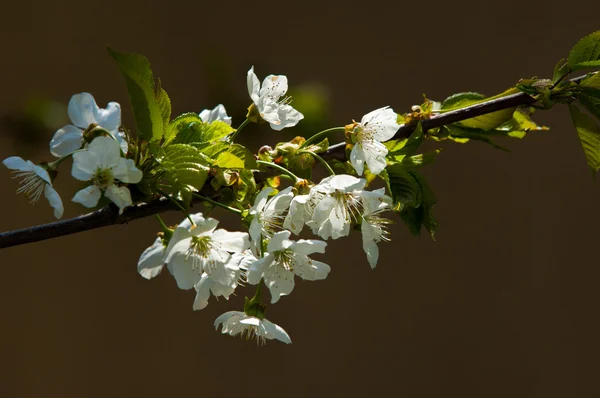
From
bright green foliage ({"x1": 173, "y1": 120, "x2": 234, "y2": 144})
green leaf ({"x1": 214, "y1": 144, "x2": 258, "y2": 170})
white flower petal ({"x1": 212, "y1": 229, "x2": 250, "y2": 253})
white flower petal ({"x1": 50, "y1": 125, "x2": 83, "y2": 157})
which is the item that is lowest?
white flower petal ({"x1": 212, "y1": 229, "x2": 250, "y2": 253})

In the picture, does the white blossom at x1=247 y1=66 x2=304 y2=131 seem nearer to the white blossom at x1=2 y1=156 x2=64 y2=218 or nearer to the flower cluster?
the flower cluster

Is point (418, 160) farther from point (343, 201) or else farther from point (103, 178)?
point (103, 178)

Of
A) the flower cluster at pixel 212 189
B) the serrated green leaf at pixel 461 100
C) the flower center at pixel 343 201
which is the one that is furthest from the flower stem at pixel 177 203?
the serrated green leaf at pixel 461 100

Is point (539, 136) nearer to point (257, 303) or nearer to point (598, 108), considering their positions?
point (598, 108)

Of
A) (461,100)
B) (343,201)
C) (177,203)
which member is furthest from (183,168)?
(461,100)

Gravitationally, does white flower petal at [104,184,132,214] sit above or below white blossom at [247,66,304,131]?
below

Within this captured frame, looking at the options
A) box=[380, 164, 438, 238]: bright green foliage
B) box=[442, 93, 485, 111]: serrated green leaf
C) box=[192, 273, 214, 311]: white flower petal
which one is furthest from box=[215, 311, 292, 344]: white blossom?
box=[442, 93, 485, 111]: serrated green leaf
